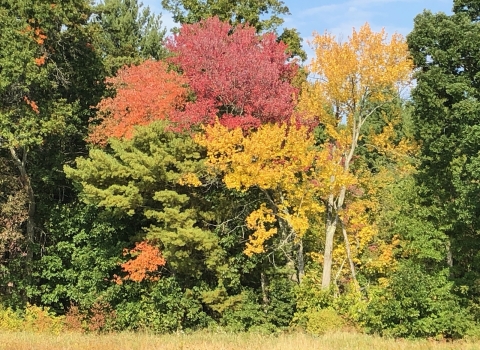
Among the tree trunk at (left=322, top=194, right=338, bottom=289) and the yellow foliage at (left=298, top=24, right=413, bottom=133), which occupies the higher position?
the yellow foliage at (left=298, top=24, right=413, bottom=133)

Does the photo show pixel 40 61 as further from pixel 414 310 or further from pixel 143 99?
pixel 414 310

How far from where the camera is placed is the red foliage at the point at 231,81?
16.8 metres

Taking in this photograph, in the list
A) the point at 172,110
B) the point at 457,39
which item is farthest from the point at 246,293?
the point at 457,39

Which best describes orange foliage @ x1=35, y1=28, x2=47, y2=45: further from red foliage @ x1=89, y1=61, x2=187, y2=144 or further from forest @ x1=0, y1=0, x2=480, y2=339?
red foliage @ x1=89, y1=61, x2=187, y2=144

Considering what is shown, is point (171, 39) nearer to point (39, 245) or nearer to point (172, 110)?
point (172, 110)

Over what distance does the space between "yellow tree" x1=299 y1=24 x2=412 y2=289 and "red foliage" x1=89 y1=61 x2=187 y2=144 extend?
4.97 meters

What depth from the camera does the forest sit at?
15898 mm

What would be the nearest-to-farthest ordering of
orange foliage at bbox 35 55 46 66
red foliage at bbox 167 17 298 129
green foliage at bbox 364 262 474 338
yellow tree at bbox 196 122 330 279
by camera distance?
green foliage at bbox 364 262 474 338, yellow tree at bbox 196 122 330 279, red foliage at bbox 167 17 298 129, orange foliage at bbox 35 55 46 66

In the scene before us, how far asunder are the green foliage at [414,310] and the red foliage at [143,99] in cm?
1017

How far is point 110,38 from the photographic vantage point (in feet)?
94.8

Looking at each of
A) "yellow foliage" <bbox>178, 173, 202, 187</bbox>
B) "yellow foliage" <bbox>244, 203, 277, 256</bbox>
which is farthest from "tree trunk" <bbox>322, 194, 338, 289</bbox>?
"yellow foliage" <bbox>178, 173, 202, 187</bbox>

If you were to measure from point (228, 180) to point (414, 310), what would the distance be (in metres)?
7.22

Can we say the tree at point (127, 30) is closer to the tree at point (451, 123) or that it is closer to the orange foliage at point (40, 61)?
the orange foliage at point (40, 61)

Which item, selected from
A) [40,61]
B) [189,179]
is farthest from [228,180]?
[40,61]
